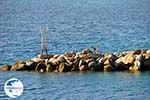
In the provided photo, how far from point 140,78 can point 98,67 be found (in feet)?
16.6

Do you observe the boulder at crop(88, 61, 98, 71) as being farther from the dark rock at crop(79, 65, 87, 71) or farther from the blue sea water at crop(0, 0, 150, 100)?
the blue sea water at crop(0, 0, 150, 100)

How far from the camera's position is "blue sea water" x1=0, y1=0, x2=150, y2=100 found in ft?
177

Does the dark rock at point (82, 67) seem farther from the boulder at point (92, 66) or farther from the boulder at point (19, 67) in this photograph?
the boulder at point (19, 67)

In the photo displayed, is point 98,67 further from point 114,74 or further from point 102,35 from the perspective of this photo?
point 102,35

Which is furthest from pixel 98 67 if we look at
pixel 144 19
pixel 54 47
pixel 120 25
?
pixel 144 19

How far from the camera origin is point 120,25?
364ft

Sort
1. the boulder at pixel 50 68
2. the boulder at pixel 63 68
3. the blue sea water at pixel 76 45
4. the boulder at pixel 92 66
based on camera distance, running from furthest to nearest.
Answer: the boulder at pixel 50 68 < the boulder at pixel 92 66 < the boulder at pixel 63 68 < the blue sea water at pixel 76 45

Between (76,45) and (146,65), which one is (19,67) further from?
(76,45)

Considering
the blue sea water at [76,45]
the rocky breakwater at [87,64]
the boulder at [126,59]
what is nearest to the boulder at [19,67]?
the rocky breakwater at [87,64]

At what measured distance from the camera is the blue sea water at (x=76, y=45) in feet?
177

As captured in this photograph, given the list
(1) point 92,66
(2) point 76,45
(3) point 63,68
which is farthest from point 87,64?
(2) point 76,45

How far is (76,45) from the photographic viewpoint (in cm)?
8394

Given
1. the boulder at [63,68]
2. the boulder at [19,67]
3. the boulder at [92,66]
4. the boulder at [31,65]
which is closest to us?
the boulder at [63,68]

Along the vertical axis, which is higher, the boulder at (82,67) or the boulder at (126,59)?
the boulder at (126,59)
